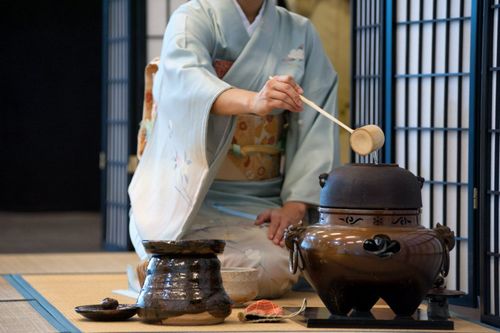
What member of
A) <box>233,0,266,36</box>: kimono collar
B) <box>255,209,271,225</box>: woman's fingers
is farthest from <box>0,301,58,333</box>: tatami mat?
<box>233,0,266,36</box>: kimono collar

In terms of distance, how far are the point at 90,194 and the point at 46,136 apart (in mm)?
749

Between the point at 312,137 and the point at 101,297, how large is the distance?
43.0 inches

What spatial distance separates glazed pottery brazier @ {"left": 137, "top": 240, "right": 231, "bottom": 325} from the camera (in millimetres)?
3334

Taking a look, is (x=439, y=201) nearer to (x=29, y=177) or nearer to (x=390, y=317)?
(x=390, y=317)

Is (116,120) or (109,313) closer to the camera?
(109,313)

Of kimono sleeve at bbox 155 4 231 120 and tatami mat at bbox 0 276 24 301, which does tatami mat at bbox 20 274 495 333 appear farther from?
kimono sleeve at bbox 155 4 231 120

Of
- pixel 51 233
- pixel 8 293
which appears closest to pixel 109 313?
pixel 8 293

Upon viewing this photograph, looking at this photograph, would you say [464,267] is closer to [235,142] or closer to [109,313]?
[235,142]

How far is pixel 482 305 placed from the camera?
379cm

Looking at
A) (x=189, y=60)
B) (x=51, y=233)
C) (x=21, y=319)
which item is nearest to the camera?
(x=21, y=319)

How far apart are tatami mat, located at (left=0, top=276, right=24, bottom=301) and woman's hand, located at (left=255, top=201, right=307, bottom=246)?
1.00 meters

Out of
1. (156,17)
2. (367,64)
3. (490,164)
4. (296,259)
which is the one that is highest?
(156,17)

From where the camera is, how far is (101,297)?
4211 mm

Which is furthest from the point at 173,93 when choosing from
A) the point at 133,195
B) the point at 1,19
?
the point at 1,19
